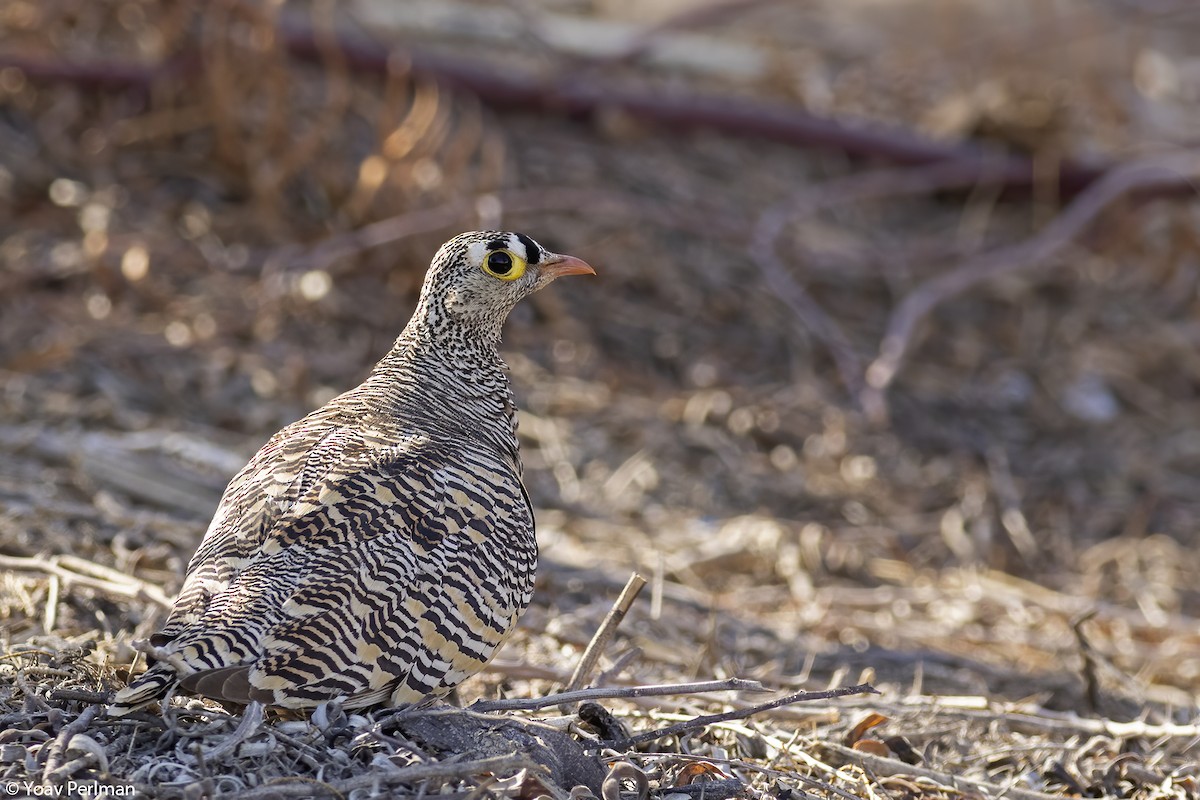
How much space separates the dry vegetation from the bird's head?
1012 millimetres

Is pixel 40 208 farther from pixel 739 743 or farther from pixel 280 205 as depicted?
pixel 739 743

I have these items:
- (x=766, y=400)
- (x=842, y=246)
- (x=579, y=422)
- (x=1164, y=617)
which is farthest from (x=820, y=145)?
(x=1164, y=617)

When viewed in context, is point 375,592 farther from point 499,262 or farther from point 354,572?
point 499,262

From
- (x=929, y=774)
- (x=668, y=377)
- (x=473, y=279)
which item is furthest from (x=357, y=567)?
(x=668, y=377)

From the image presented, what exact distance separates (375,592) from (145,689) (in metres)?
0.57

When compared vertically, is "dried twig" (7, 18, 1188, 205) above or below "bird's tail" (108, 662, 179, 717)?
above

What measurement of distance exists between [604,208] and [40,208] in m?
3.23

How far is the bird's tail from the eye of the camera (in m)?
2.90

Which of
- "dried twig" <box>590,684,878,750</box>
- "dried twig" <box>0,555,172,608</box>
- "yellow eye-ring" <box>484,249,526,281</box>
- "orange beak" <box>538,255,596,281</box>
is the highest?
"yellow eye-ring" <box>484,249,526,281</box>

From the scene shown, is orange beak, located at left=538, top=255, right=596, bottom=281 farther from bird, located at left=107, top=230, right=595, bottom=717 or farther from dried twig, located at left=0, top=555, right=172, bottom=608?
dried twig, located at left=0, top=555, right=172, bottom=608

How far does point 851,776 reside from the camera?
3584mm

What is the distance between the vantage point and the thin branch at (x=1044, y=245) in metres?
8.20

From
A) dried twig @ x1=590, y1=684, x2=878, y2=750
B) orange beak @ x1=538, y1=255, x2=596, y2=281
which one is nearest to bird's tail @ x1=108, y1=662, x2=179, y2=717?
dried twig @ x1=590, y1=684, x2=878, y2=750

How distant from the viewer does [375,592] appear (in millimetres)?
3271
